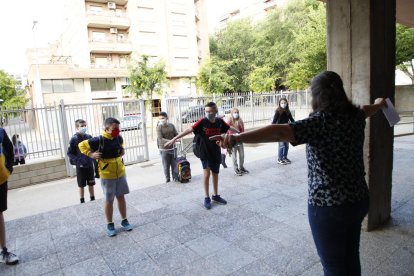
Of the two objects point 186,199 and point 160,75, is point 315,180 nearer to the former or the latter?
point 186,199

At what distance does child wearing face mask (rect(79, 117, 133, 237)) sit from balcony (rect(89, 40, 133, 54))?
30.2 meters

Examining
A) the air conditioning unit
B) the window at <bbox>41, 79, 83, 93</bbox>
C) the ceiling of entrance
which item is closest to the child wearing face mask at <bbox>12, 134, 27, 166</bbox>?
the ceiling of entrance

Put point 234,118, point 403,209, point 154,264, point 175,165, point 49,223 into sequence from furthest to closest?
point 234,118 → point 175,165 → point 49,223 → point 403,209 → point 154,264

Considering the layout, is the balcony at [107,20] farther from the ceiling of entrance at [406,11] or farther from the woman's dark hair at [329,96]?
the woman's dark hair at [329,96]

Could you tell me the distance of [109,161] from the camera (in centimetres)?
434

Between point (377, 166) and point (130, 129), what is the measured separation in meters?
9.32

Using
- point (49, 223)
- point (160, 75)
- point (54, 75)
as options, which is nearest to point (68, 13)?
point (54, 75)

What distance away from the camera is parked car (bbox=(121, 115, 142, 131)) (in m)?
11.7

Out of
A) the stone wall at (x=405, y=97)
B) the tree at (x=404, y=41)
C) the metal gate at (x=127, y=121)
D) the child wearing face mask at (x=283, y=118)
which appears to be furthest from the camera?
the stone wall at (x=405, y=97)

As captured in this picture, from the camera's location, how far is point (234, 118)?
8.30 m

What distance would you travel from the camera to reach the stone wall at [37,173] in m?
9.30

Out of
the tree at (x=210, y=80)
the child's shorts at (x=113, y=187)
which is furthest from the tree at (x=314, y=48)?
the child's shorts at (x=113, y=187)

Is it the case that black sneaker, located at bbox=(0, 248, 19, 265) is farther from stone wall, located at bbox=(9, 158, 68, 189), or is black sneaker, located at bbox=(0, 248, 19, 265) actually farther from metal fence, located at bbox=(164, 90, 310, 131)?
metal fence, located at bbox=(164, 90, 310, 131)

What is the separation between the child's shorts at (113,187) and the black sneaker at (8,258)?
1272 mm
